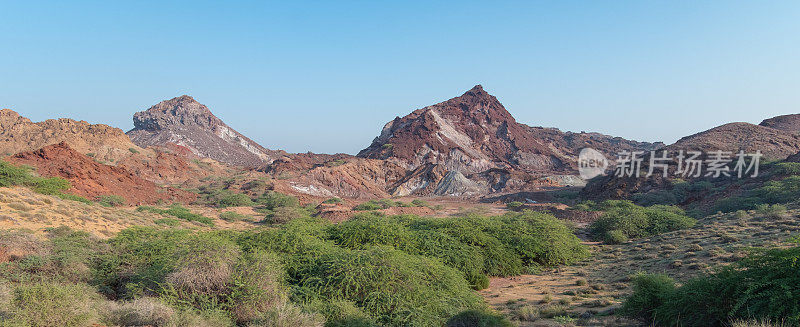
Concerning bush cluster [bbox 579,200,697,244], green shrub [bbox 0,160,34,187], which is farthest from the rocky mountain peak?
bush cluster [bbox 579,200,697,244]

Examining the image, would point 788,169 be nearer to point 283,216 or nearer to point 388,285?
point 388,285

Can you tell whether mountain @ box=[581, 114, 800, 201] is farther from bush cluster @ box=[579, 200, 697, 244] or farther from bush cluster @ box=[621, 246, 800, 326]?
bush cluster @ box=[621, 246, 800, 326]

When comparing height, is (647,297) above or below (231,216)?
above

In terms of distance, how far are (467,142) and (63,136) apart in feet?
191

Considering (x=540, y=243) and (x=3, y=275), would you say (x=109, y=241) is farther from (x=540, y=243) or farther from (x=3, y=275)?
(x=540, y=243)

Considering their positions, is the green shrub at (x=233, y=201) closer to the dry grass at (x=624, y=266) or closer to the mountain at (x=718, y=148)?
the dry grass at (x=624, y=266)

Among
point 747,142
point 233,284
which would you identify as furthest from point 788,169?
point 233,284

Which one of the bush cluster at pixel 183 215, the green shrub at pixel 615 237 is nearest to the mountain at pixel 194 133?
the bush cluster at pixel 183 215

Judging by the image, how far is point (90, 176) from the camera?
1035 inches

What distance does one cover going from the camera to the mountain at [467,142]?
61.6 meters

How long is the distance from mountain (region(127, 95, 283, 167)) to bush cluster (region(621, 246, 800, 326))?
68.8m

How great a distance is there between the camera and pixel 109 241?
37.2 feet

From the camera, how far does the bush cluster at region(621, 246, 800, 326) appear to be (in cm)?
546

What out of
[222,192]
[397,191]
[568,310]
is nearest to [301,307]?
[568,310]
